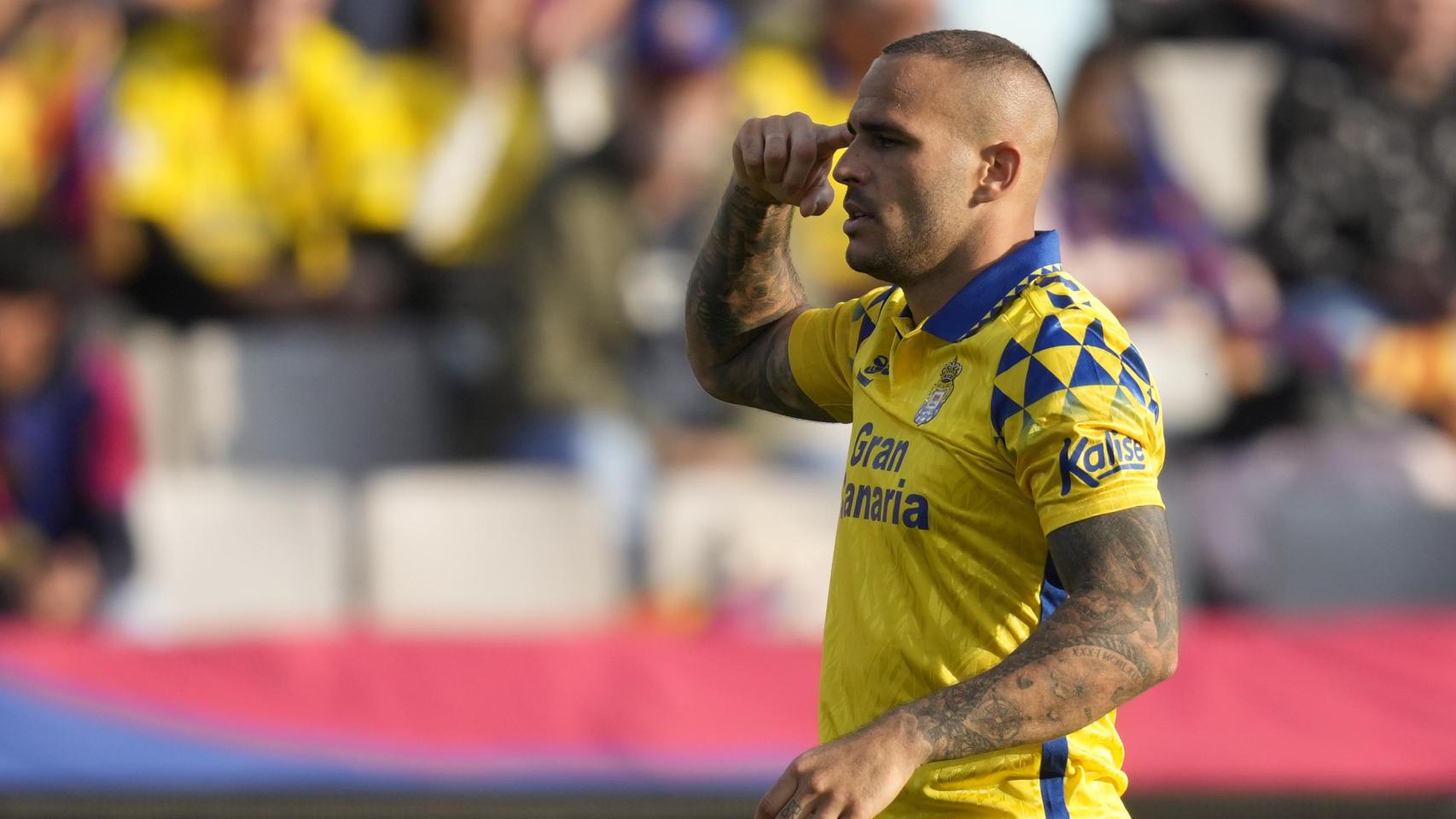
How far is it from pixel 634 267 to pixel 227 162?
176 cm

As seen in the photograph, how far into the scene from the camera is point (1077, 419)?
2576 mm

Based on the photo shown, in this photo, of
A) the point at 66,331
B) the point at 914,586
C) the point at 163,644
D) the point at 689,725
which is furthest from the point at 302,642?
the point at 914,586

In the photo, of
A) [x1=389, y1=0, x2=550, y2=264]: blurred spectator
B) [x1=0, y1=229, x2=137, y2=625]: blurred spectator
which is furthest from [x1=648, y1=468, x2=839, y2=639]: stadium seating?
[x1=0, y1=229, x2=137, y2=625]: blurred spectator

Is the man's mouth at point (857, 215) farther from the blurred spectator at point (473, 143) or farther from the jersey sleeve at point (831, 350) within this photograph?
the blurred spectator at point (473, 143)

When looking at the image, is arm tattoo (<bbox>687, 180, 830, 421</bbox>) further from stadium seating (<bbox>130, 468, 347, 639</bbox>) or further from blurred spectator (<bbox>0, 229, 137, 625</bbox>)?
blurred spectator (<bbox>0, 229, 137, 625</bbox>)

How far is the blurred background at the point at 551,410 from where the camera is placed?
5770mm

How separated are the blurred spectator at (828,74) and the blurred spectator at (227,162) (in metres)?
1.83

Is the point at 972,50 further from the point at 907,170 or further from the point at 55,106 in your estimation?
the point at 55,106

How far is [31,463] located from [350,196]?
169cm

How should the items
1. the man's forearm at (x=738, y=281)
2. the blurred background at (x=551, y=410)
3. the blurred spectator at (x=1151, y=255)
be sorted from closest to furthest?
the man's forearm at (x=738, y=281) → the blurred background at (x=551, y=410) → the blurred spectator at (x=1151, y=255)

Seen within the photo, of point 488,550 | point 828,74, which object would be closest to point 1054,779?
point 488,550

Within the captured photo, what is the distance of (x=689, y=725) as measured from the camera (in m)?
5.82

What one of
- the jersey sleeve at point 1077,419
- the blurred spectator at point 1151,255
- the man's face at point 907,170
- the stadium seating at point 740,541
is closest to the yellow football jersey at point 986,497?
the jersey sleeve at point 1077,419

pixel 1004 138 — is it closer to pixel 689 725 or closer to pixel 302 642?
pixel 689 725
